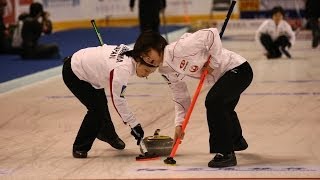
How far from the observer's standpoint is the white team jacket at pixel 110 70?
5324 mm

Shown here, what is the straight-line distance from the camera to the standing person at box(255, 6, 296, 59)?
13.3 meters

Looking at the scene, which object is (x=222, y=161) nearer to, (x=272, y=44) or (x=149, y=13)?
(x=272, y=44)

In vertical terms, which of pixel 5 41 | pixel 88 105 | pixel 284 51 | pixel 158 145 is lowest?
pixel 5 41

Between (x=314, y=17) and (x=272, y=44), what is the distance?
100 inches

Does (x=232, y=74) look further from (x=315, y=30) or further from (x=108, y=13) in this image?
(x=108, y=13)

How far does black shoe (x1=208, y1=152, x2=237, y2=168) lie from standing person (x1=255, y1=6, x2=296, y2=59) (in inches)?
318

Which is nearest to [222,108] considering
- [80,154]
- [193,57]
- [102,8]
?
[193,57]

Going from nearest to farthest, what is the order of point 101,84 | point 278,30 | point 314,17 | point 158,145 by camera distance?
point 101,84
point 158,145
point 278,30
point 314,17

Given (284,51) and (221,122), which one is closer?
(221,122)

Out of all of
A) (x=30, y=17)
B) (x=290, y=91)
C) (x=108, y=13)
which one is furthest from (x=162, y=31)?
(x=290, y=91)

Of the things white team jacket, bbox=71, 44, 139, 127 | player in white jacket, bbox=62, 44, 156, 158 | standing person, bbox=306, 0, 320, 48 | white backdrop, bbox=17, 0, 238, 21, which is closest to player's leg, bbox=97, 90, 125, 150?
player in white jacket, bbox=62, 44, 156, 158

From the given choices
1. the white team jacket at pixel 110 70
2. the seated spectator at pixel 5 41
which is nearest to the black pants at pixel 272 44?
the seated spectator at pixel 5 41

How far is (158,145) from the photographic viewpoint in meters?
5.86

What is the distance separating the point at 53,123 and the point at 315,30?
897 cm
